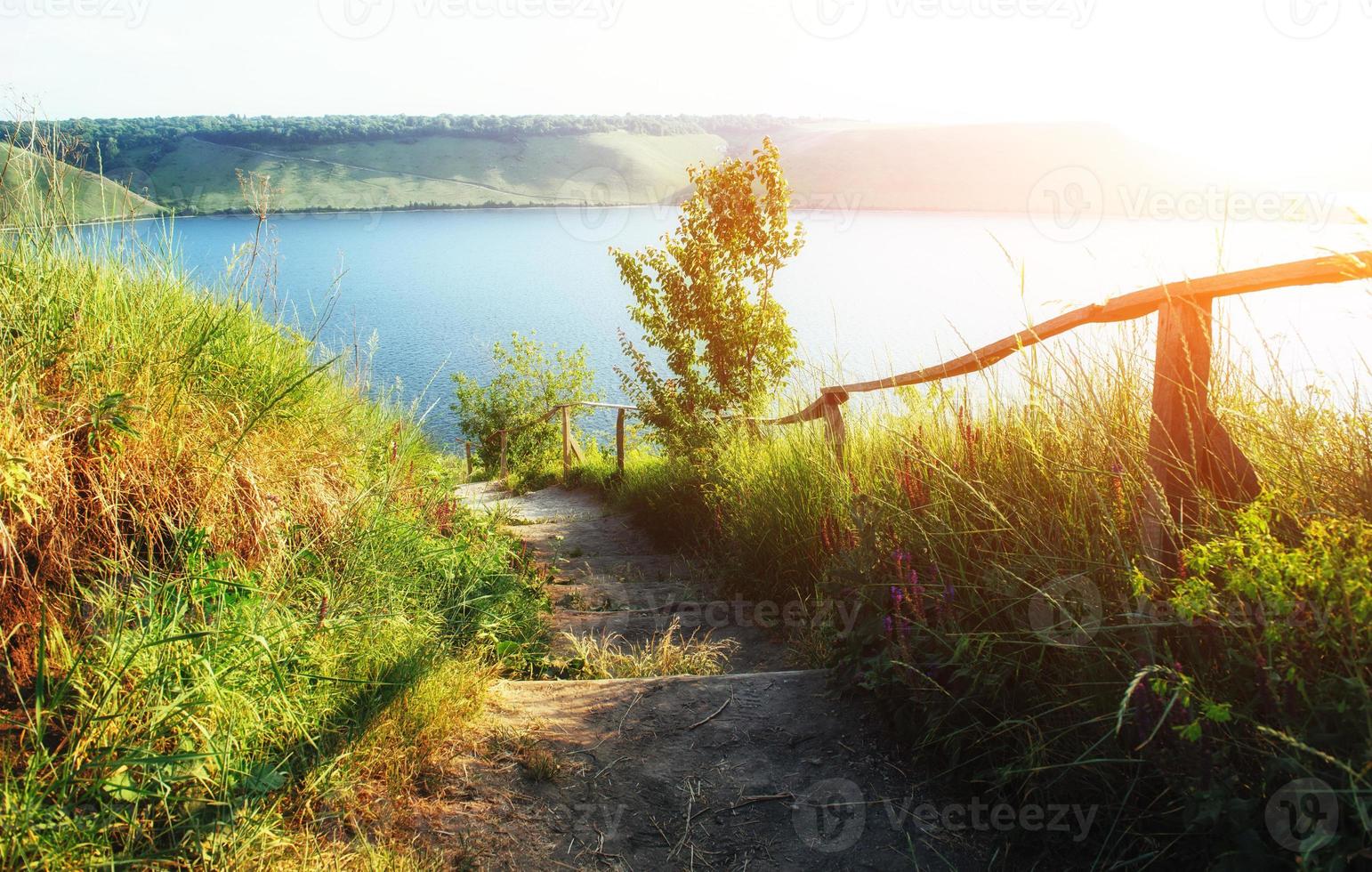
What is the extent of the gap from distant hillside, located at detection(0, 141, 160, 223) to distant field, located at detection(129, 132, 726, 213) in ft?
282

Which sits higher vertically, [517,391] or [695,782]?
[695,782]

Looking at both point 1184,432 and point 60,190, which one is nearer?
point 1184,432

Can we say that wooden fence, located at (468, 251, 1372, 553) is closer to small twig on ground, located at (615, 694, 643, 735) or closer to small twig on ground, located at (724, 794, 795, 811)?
small twig on ground, located at (724, 794, 795, 811)

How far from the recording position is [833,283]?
71750 mm

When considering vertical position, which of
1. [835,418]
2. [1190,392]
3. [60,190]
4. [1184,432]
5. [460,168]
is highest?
[460,168]

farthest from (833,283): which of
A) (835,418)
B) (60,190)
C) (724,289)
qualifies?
(60,190)

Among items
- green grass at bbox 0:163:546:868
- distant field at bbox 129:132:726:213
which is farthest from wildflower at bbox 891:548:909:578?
distant field at bbox 129:132:726:213

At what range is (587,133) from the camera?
119000mm

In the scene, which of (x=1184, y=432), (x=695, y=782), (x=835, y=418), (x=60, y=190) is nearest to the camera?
(x=1184, y=432)

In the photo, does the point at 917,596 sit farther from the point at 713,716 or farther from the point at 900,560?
the point at 713,716

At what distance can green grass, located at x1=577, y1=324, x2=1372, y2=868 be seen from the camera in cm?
155

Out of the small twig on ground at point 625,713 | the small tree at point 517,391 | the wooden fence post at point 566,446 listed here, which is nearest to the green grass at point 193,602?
the small twig on ground at point 625,713

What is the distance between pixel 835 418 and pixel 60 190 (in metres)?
3.86

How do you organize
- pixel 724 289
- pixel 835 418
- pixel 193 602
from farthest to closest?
pixel 724 289 → pixel 835 418 → pixel 193 602
